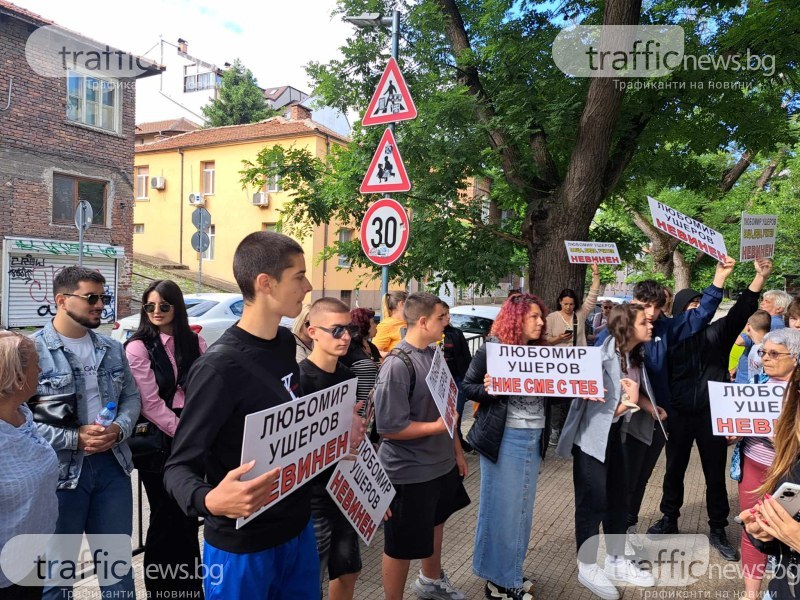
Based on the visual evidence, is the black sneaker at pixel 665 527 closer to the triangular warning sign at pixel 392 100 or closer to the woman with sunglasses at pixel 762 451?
the woman with sunglasses at pixel 762 451

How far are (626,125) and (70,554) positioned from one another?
25.0 feet

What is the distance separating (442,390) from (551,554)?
1.93 meters

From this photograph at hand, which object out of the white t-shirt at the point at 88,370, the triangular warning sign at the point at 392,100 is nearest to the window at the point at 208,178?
the triangular warning sign at the point at 392,100

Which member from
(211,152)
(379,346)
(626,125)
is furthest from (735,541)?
(211,152)

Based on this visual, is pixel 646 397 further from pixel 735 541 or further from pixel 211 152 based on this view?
pixel 211 152

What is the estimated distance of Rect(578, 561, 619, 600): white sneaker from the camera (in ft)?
12.3

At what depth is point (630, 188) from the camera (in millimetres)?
10047

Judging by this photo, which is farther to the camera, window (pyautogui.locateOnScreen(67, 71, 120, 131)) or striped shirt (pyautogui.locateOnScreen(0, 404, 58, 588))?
window (pyautogui.locateOnScreen(67, 71, 120, 131))

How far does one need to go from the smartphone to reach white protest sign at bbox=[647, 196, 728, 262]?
299cm

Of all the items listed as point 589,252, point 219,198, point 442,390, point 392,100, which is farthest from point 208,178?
point 442,390

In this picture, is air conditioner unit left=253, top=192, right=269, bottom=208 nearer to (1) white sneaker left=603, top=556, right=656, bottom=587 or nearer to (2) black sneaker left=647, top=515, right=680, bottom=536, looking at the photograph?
(2) black sneaker left=647, top=515, right=680, bottom=536

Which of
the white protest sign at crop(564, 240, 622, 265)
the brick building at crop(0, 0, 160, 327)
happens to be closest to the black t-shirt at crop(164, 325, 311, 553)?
the white protest sign at crop(564, 240, 622, 265)

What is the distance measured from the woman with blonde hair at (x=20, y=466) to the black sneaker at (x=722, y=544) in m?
4.61

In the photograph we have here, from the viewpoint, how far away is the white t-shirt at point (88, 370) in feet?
9.55
